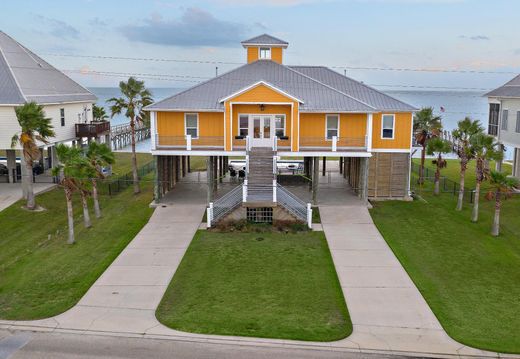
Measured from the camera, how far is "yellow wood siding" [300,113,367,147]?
33031 mm

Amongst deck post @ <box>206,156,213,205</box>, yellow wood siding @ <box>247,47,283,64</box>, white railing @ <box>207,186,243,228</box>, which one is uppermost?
yellow wood siding @ <box>247,47,283,64</box>

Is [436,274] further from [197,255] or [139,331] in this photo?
[139,331]

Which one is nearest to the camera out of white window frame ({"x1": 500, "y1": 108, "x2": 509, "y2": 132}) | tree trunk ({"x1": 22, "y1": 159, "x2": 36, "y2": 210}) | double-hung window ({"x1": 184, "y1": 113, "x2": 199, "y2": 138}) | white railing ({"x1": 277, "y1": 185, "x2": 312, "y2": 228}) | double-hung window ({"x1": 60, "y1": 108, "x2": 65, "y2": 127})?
white railing ({"x1": 277, "y1": 185, "x2": 312, "y2": 228})

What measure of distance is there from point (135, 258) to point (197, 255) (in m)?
2.71

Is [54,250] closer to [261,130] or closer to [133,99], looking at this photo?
[133,99]

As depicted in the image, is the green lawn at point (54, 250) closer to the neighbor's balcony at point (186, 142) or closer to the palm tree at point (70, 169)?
the palm tree at point (70, 169)

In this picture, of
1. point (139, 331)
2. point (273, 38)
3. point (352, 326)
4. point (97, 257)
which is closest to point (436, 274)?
point (352, 326)

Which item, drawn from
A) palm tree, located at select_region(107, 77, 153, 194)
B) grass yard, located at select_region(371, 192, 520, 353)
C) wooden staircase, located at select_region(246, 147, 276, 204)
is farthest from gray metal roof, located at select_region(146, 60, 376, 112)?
grass yard, located at select_region(371, 192, 520, 353)

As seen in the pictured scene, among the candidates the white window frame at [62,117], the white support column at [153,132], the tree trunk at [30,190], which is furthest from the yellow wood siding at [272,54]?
the tree trunk at [30,190]

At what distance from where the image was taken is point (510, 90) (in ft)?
129

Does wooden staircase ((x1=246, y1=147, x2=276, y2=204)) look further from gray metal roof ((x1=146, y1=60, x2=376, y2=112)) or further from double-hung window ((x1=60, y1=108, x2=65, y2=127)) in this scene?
double-hung window ((x1=60, y1=108, x2=65, y2=127))

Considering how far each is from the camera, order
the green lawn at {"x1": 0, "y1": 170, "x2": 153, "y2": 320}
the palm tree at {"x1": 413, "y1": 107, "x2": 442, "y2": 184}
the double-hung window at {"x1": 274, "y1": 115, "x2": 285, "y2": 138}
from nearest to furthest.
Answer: the green lawn at {"x1": 0, "y1": 170, "x2": 153, "y2": 320}
the double-hung window at {"x1": 274, "y1": 115, "x2": 285, "y2": 138}
the palm tree at {"x1": 413, "y1": 107, "x2": 442, "y2": 184}

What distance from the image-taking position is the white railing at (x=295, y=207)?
93.4ft

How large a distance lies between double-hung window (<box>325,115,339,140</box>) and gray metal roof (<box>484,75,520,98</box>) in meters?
14.0
